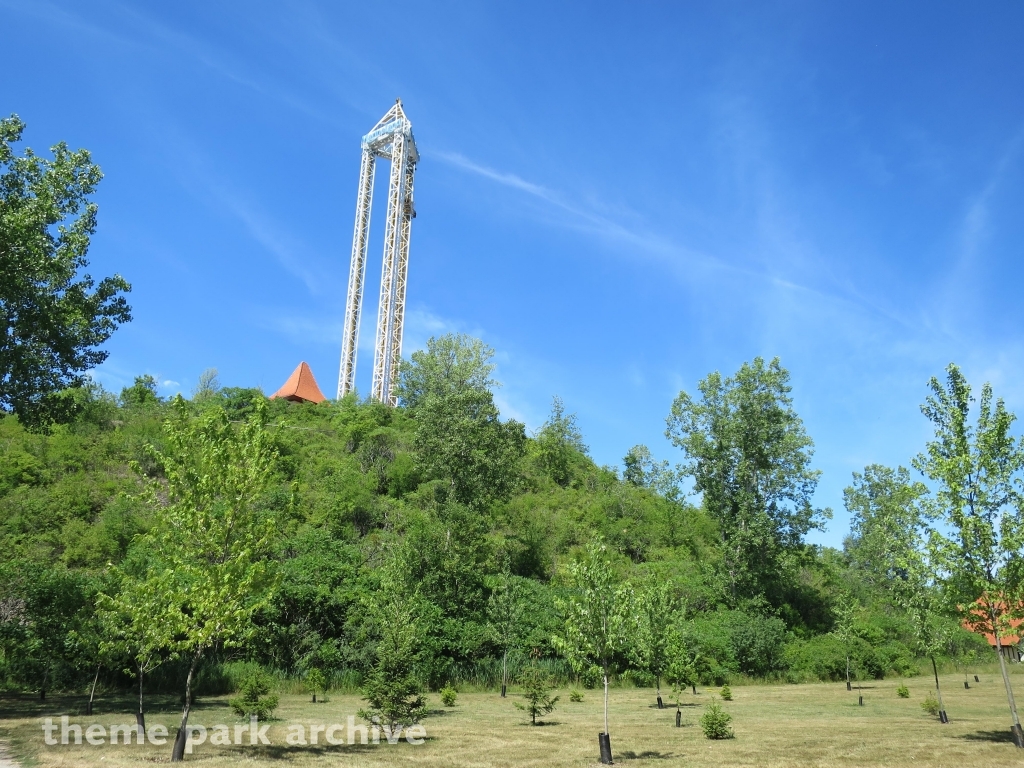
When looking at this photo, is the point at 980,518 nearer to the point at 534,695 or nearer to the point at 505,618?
the point at 534,695

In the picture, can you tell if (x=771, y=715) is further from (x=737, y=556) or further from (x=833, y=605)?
(x=833, y=605)

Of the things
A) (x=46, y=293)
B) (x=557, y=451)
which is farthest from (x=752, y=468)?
(x=46, y=293)

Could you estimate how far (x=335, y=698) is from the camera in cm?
2581

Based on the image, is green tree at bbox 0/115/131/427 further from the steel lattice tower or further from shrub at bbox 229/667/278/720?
the steel lattice tower

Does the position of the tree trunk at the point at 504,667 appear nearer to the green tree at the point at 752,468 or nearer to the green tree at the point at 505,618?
the green tree at the point at 505,618

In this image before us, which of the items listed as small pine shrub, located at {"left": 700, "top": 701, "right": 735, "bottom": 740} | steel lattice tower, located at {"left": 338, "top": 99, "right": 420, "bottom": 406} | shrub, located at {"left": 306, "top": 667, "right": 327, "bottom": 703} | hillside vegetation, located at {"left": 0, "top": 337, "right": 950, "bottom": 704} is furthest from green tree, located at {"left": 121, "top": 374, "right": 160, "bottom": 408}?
small pine shrub, located at {"left": 700, "top": 701, "right": 735, "bottom": 740}

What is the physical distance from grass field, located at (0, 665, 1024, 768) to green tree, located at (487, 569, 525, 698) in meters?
3.86

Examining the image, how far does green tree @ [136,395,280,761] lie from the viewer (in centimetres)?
1277

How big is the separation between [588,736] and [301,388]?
51.2m

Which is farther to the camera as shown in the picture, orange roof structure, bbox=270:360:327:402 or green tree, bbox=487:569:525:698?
orange roof structure, bbox=270:360:327:402

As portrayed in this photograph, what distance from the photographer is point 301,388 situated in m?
62.7

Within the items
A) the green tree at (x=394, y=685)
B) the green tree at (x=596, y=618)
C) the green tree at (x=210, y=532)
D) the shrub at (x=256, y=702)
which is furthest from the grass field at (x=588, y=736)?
the green tree at (x=210, y=532)

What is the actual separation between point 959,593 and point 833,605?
34.7 m

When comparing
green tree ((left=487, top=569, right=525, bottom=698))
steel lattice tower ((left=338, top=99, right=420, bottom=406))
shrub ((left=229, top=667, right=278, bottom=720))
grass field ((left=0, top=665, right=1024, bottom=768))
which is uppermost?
steel lattice tower ((left=338, top=99, right=420, bottom=406))
